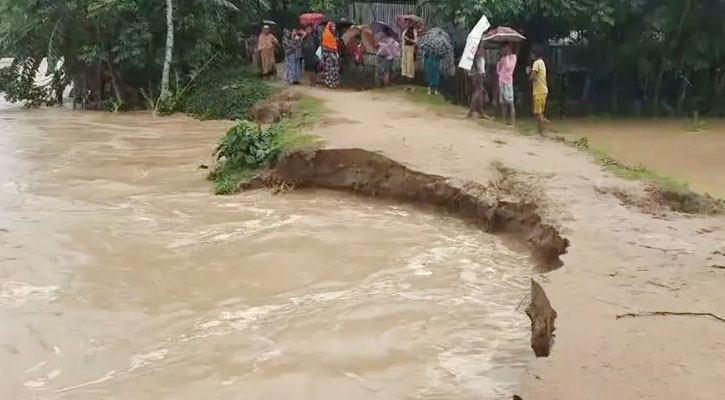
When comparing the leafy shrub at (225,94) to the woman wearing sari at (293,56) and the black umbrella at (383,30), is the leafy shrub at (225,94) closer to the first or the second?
the woman wearing sari at (293,56)

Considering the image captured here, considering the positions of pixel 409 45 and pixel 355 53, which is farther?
pixel 355 53

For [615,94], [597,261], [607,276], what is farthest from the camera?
[615,94]

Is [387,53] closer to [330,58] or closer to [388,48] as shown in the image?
[388,48]

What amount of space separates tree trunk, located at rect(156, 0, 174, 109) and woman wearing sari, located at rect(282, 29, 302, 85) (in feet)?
7.34

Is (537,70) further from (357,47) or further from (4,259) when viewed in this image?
(4,259)

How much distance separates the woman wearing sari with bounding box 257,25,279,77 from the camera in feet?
56.3

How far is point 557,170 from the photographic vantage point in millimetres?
8977

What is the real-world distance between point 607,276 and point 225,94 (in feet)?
39.9

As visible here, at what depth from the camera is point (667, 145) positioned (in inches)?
539

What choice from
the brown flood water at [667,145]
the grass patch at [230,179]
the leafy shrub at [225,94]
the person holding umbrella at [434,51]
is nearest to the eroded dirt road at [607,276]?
the grass patch at [230,179]

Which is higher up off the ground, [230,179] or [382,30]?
[382,30]

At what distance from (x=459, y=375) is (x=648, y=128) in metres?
11.9

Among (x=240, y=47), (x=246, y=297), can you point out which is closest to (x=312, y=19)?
(x=240, y=47)

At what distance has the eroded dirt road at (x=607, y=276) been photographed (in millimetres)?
3748
